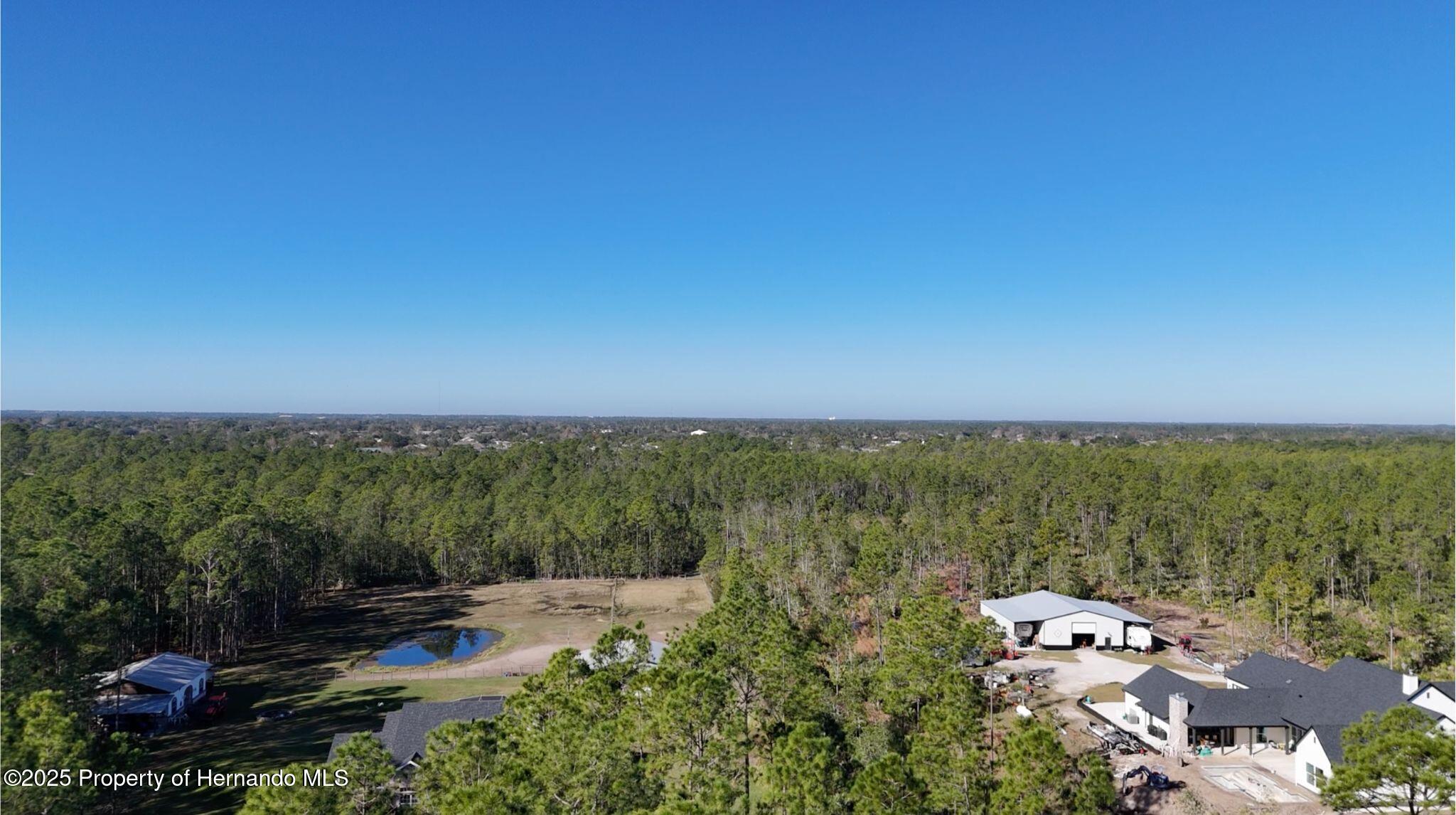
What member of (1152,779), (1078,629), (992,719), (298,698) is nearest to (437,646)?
(298,698)

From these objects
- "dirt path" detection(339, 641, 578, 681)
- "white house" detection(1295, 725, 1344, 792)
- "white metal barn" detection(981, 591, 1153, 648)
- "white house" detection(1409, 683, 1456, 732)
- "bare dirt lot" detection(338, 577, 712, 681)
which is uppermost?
"white house" detection(1409, 683, 1456, 732)

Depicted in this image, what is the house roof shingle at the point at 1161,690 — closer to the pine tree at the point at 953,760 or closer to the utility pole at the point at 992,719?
the utility pole at the point at 992,719

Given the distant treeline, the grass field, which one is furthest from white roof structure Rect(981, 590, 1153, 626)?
the grass field

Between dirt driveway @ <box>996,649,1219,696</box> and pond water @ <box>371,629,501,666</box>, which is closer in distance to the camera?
dirt driveway @ <box>996,649,1219,696</box>

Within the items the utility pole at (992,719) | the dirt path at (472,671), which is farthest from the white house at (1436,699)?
the dirt path at (472,671)

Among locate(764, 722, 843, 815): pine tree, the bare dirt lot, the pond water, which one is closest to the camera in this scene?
locate(764, 722, 843, 815): pine tree

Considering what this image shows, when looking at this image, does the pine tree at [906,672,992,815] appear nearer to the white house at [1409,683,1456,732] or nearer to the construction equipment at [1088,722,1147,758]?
the construction equipment at [1088,722,1147,758]
